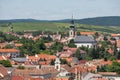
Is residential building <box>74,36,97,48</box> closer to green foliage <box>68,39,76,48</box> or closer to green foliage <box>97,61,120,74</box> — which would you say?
green foliage <box>68,39,76,48</box>

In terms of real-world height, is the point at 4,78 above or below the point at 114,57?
above

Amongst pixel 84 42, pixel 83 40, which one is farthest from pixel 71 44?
pixel 83 40

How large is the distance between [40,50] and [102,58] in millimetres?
16089

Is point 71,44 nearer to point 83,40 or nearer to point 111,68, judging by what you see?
point 83,40

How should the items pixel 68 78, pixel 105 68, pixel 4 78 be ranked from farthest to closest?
pixel 105 68, pixel 68 78, pixel 4 78

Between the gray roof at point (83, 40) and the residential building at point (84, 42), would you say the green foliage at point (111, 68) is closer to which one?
the residential building at point (84, 42)

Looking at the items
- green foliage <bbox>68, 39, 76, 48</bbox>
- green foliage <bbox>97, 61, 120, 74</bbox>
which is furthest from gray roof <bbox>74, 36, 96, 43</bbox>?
green foliage <bbox>97, 61, 120, 74</bbox>

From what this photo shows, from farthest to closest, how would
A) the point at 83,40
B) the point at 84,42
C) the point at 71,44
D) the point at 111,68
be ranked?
the point at 83,40 < the point at 84,42 < the point at 71,44 < the point at 111,68

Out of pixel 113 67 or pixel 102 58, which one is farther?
pixel 102 58

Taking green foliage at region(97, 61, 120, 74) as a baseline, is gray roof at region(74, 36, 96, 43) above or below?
below

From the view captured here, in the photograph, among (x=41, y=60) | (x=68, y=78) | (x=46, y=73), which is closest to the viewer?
(x=68, y=78)

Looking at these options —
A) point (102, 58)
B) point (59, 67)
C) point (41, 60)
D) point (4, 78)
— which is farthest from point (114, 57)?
point (4, 78)

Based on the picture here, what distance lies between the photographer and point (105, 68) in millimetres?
72875

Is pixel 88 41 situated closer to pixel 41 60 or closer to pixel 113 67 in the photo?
pixel 41 60
